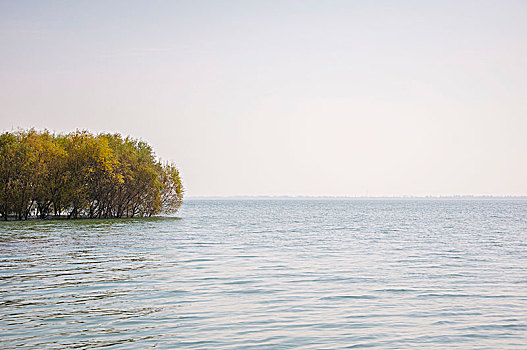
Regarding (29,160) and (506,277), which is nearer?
(506,277)

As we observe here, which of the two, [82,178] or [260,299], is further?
[82,178]

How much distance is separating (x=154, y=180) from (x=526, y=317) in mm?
62162

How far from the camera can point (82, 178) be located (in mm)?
66500

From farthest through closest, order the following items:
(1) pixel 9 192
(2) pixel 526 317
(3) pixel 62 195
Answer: (3) pixel 62 195
(1) pixel 9 192
(2) pixel 526 317

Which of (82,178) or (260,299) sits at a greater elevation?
(82,178)

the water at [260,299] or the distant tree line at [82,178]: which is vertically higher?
the distant tree line at [82,178]

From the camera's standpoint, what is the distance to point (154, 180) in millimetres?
72250

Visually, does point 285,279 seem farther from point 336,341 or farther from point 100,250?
point 100,250

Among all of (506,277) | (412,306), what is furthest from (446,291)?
(506,277)

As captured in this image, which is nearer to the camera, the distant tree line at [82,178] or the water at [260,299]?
the water at [260,299]

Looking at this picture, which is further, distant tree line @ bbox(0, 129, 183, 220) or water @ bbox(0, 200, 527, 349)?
distant tree line @ bbox(0, 129, 183, 220)

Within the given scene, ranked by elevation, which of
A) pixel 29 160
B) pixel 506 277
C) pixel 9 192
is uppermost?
pixel 29 160

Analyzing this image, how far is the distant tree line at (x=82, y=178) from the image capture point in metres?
61.4

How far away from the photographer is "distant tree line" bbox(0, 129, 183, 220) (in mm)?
61375
